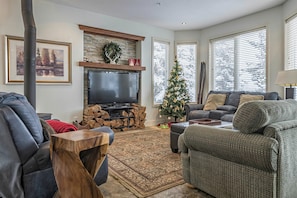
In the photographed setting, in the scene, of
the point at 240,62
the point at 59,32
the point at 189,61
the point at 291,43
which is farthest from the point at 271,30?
the point at 59,32

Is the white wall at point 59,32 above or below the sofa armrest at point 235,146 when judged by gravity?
above

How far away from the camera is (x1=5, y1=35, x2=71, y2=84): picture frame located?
3.94 m

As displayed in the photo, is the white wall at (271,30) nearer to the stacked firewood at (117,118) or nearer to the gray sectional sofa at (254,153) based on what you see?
the stacked firewood at (117,118)

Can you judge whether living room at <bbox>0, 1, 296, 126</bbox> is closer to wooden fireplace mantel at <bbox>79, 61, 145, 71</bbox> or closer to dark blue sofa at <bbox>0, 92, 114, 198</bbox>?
wooden fireplace mantel at <bbox>79, 61, 145, 71</bbox>

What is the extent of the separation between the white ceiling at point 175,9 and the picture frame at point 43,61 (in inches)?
37.7

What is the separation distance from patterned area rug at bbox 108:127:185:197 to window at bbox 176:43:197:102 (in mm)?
2657

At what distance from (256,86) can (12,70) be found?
5.32 meters

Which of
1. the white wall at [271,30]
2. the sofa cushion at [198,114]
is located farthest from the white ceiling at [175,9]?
the sofa cushion at [198,114]

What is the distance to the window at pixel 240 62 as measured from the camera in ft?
16.6

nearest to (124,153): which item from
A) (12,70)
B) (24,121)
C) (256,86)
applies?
(24,121)

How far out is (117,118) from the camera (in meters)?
5.21

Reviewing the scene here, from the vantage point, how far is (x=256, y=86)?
16.9ft

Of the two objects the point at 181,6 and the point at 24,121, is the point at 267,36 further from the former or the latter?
the point at 24,121

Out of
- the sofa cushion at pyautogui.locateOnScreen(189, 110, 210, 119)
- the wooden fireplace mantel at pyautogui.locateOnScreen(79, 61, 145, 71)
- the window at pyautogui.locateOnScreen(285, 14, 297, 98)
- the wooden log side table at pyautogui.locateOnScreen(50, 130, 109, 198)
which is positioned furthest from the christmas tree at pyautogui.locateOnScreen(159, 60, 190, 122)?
the wooden log side table at pyautogui.locateOnScreen(50, 130, 109, 198)
